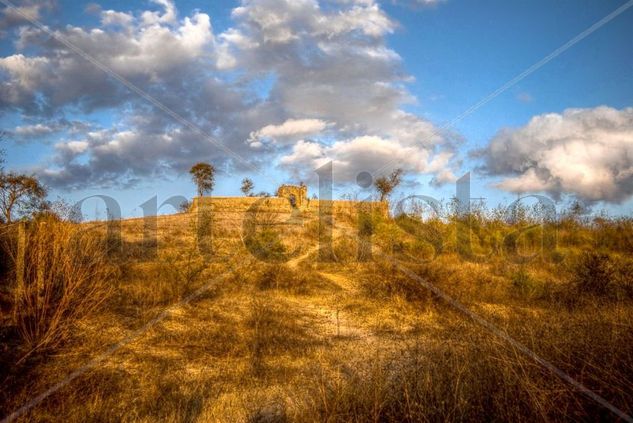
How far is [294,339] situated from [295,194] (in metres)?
32.3

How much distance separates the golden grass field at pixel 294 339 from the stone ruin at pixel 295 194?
23.9m

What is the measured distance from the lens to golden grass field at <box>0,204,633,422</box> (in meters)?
3.61

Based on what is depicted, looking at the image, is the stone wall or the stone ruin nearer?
the stone wall

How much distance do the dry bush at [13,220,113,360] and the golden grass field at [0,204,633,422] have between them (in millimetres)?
29

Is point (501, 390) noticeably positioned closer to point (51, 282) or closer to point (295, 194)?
point (51, 282)

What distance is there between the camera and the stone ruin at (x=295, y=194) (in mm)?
37906

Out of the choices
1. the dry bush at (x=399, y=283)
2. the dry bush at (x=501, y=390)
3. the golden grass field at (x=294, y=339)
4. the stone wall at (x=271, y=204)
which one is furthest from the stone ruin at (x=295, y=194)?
the dry bush at (x=501, y=390)

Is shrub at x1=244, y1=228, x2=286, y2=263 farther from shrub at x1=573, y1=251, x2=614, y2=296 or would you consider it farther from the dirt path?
shrub at x1=573, y1=251, x2=614, y2=296

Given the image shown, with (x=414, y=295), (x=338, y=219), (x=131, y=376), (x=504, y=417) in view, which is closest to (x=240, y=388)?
(x=131, y=376)

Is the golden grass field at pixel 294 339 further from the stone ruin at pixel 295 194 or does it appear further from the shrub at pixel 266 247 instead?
the stone ruin at pixel 295 194

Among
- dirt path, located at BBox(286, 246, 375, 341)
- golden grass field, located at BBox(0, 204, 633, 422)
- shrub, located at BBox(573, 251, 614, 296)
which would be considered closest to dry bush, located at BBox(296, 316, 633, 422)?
golden grass field, located at BBox(0, 204, 633, 422)

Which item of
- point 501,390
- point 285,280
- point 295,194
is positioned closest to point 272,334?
point 285,280

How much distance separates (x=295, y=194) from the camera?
39031 millimetres

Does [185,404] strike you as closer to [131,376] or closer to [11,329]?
[131,376]
